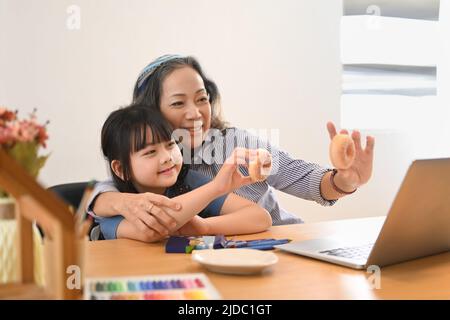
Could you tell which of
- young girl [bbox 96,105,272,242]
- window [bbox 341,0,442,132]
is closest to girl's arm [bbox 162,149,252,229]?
young girl [bbox 96,105,272,242]

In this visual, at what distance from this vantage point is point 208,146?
194cm

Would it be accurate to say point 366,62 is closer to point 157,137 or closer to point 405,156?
point 405,156

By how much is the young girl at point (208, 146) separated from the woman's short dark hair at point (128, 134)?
0.06 meters

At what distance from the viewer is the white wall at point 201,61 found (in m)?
2.72

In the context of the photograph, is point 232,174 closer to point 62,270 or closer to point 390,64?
point 62,270

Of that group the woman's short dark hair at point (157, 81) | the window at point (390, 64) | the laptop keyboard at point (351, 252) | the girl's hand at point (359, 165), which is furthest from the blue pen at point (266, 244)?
the window at point (390, 64)

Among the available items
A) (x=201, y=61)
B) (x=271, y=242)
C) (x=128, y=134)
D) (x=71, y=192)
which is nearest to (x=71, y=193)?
(x=71, y=192)

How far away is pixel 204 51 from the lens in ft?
10.3

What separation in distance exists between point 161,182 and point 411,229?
2.24ft

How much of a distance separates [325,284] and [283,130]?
2.53m

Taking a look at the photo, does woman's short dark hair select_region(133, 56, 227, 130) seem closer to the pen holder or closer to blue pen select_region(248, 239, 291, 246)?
blue pen select_region(248, 239, 291, 246)

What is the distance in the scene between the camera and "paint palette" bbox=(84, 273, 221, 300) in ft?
2.73

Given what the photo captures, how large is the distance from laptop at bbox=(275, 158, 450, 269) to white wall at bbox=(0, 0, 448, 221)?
57.2 inches
